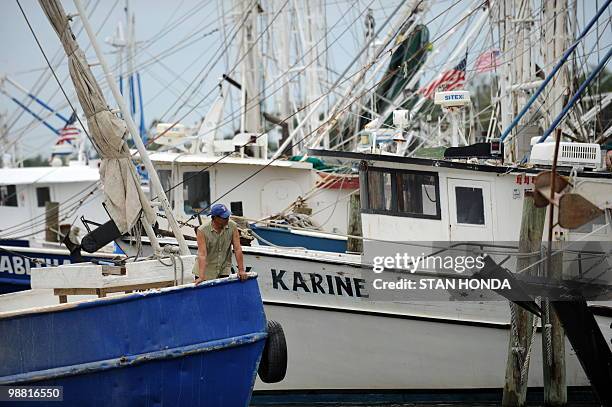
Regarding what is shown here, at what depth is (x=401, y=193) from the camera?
13.3 m

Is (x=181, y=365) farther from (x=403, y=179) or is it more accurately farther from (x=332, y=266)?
(x=403, y=179)

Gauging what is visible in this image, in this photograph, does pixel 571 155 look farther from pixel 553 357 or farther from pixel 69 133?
pixel 69 133

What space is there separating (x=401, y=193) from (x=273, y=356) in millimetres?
3802

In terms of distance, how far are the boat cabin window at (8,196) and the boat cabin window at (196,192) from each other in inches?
421

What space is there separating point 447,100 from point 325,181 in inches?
182

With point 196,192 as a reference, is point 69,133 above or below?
above

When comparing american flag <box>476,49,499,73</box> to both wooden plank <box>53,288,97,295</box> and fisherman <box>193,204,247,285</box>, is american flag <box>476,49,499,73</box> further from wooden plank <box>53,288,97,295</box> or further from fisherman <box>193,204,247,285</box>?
wooden plank <box>53,288,97,295</box>

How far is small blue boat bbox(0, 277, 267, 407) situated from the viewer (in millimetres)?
9375

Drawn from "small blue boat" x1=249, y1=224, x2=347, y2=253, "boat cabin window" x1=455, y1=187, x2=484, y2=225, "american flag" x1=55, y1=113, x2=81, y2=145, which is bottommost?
"small blue boat" x1=249, y1=224, x2=347, y2=253

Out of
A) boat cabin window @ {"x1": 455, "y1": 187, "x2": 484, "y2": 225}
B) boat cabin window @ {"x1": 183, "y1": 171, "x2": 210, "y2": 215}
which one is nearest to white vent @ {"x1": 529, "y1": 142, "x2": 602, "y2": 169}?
boat cabin window @ {"x1": 455, "y1": 187, "x2": 484, "y2": 225}

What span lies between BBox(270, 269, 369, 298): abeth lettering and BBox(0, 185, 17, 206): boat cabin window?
615 inches

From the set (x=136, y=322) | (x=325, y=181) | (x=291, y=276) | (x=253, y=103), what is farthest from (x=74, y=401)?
(x=253, y=103)

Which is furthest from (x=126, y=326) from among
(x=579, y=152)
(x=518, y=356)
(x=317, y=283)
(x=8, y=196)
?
(x=8, y=196)

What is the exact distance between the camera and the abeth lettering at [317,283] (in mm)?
12805
